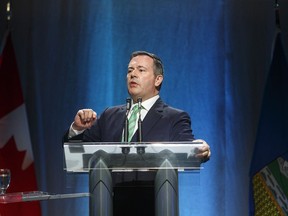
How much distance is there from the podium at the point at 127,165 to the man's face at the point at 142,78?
949 millimetres

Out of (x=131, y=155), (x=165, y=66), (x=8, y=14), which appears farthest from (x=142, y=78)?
(x=8, y=14)

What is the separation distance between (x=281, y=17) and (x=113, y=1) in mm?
1514

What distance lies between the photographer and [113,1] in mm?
4680

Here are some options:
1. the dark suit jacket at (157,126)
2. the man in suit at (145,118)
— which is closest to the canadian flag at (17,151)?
the man in suit at (145,118)

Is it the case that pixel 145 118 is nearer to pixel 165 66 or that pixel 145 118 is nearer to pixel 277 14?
A: pixel 165 66

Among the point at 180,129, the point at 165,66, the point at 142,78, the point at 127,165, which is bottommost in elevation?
the point at 127,165

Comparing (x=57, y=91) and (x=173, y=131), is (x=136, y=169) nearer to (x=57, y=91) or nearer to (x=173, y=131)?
(x=173, y=131)

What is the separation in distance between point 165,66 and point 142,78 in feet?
5.67

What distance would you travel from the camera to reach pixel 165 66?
4625 millimetres

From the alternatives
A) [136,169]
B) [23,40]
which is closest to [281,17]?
[23,40]

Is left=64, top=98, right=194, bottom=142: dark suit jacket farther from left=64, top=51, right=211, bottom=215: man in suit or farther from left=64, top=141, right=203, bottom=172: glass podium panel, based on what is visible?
left=64, top=141, right=203, bottom=172: glass podium panel

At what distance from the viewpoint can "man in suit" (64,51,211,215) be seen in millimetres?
2553

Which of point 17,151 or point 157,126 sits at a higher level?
point 157,126

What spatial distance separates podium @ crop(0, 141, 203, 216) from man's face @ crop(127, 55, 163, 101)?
95cm
